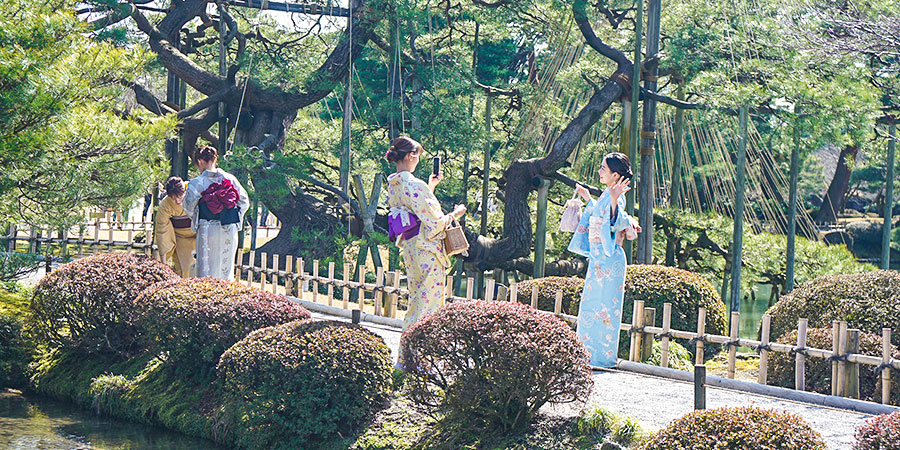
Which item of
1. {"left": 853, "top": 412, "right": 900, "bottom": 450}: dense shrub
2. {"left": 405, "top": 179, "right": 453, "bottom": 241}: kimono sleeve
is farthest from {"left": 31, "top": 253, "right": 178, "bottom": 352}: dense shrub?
{"left": 853, "top": 412, "right": 900, "bottom": 450}: dense shrub

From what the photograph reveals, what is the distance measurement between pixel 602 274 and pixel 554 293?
7.85 feet

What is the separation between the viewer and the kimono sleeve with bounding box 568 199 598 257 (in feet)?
24.8

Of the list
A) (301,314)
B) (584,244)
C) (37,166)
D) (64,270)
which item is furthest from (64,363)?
(584,244)

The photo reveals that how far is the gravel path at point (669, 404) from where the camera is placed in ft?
19.4

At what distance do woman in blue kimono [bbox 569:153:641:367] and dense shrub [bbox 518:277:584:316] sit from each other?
6.28 ft

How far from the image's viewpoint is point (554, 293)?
32.2 feet

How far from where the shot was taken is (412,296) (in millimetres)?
7195

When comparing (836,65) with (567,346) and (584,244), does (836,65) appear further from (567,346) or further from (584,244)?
(567,346)

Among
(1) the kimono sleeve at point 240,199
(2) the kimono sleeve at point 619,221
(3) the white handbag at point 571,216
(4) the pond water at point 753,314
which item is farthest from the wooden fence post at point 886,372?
(4) the pond water at point 753,314

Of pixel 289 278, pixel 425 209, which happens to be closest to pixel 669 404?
pixel 425 209

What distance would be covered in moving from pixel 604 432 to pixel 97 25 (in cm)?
1117

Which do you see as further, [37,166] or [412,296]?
[37,166]

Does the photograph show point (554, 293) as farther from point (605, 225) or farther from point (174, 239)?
point (174, 239)

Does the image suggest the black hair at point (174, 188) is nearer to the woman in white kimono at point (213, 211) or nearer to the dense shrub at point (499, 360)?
the woman in white kimono at point (213, 211)
